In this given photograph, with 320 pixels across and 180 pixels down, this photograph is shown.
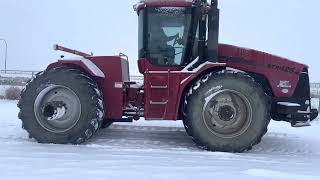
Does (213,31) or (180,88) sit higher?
(213,31)

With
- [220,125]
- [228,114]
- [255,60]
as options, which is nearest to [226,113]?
[228,114]

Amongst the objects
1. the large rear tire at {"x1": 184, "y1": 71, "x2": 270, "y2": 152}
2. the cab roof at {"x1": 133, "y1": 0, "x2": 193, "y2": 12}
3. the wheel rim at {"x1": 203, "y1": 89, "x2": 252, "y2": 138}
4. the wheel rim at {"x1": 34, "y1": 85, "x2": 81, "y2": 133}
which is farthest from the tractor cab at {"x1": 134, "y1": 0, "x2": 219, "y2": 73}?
the wheel rim at {"x1": 34, "y1": 85, "x2": 81, "y2": 133}

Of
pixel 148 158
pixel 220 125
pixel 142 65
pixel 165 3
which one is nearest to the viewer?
pixel 148 158

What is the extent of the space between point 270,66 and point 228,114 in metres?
1.30

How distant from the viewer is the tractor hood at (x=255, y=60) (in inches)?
335

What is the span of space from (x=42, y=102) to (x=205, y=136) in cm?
290

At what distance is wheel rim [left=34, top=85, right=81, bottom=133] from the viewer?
8086 millimetres

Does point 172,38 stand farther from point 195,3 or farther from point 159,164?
point 159,164

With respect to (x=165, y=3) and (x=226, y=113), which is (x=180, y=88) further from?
(x=165, y=3)

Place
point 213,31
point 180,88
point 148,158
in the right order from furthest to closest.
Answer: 1. point 213,31
2. point 180,88
3. point 148,158

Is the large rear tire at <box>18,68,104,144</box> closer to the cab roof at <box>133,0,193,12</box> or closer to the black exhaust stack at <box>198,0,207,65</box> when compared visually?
the cab roof at <box>133,0,193,12</box>

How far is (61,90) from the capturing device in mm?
8203

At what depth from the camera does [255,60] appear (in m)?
8.53

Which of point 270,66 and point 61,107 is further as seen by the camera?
point 270,66
